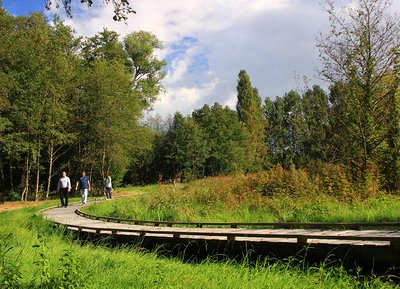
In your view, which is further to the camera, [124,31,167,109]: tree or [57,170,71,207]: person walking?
[124,31,167,109]: tree

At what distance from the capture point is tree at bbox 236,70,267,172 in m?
66.0

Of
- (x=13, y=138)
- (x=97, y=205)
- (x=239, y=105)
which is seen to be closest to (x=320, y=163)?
(x=97, y=205)

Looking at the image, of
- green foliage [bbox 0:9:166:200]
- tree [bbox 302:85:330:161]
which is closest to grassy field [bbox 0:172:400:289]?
tree [bbox 302:85:330:161]

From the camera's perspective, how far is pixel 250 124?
68.7 metres

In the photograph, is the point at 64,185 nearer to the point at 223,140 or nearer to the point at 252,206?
the point at 252,206

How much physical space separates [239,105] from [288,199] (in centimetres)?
5730

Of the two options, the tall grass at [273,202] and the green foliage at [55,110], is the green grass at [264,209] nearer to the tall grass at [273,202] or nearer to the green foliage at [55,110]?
the tall grass at [273,202]

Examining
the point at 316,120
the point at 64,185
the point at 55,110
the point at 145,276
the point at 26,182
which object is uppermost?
the point at 55,110

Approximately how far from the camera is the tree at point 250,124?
66000 mm

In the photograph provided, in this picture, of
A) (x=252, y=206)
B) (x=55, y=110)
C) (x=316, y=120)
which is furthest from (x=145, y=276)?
(x=55, y=110)

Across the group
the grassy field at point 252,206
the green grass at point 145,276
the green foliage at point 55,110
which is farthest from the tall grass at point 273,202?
the green foliage at point 55,110

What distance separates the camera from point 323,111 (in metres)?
20.3

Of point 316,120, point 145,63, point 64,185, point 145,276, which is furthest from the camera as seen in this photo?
point 145,63

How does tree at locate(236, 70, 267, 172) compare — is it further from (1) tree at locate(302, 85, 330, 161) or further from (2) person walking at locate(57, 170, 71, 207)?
(1) tree at locate(302, 85, 330, 161)
